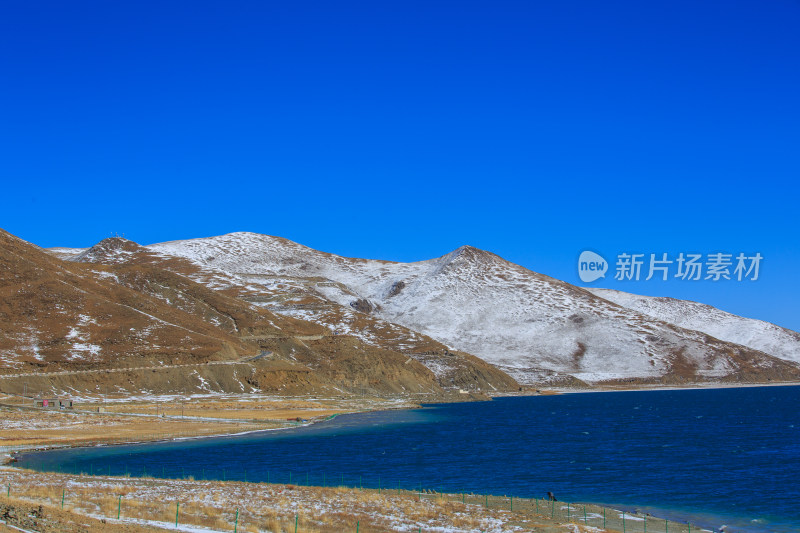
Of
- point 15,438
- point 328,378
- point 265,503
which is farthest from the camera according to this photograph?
point 328,378

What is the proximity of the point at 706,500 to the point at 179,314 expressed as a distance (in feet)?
412

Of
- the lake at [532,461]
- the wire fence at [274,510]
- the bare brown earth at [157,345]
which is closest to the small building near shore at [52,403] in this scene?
the bare brown earth at [157,345]

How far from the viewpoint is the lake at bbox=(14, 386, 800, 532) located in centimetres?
4719

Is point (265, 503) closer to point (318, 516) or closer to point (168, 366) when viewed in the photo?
point (318, 516)

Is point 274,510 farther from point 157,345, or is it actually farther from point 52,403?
point 157,345

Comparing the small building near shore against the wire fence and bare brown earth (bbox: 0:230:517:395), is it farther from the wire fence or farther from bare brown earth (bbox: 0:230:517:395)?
the wire fence

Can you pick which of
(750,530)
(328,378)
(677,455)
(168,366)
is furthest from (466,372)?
(750,530)

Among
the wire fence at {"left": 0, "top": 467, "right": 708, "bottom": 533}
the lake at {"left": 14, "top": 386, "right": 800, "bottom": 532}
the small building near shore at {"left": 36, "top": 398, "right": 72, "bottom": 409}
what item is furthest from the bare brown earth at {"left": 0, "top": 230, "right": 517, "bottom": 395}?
the wire fence at {"left": 0, "top": 467, "right": 708, "bottom": 533}

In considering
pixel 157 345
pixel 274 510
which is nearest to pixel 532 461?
pixel 274 510

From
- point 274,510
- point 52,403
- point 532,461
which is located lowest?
point 274,510

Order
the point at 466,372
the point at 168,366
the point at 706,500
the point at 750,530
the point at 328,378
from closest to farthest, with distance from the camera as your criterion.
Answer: the point at 750,530
the point at 706,500
the point at 168,366
the point at 328,378
the point at 466,372

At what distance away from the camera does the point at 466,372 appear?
19100cm

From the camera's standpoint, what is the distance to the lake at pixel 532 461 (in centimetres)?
4719

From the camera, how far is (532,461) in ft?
212
